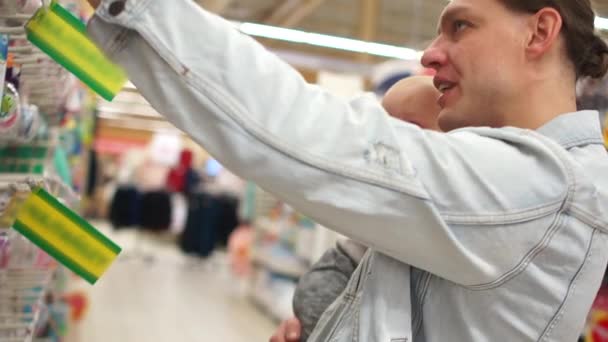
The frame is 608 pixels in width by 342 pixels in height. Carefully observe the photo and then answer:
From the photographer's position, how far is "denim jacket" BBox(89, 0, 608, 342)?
1.90 feet

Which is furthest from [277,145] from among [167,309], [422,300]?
[167,309]

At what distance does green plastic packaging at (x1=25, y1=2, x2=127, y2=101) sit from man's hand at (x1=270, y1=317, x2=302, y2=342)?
0.62 m

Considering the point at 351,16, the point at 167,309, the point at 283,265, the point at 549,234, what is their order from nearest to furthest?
the point at 549,234
the point at 167,309
the point at 283,265
the point at 351,16

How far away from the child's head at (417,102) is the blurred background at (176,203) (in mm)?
219

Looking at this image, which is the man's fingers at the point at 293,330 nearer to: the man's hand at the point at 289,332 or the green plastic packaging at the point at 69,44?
the man's hand at the point at 289,332

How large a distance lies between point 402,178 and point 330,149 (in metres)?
0.09

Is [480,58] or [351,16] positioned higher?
[480,58]

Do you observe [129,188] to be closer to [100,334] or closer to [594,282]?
[100,334]

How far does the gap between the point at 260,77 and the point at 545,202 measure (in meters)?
0.37

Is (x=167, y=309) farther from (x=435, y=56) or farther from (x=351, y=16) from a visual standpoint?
(x=351, y=16)

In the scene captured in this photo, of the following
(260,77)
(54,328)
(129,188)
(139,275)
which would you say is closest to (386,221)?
(260,77)

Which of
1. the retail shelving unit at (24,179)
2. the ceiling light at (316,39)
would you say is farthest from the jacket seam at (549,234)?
the ceiling light at (316,39)

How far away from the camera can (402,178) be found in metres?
0.63

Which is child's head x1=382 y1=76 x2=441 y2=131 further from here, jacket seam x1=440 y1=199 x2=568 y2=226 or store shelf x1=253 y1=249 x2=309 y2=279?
store shelf x1=253 y1=249 x2=309 y2=279
